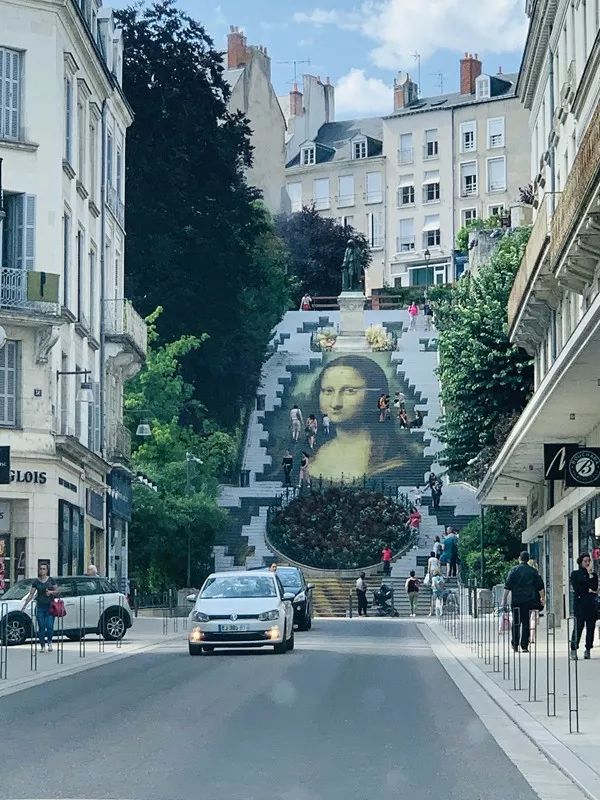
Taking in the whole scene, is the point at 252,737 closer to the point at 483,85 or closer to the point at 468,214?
the point at 468,214

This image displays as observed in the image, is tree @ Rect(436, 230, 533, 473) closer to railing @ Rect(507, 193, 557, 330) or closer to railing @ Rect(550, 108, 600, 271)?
railing @ Rect(507, 193, 557, 330)

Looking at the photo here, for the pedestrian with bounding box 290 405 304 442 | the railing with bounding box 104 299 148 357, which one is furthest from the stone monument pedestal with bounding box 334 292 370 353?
the railing with bounding box 104 299 148 357

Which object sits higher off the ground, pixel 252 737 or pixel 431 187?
pixel 431 187

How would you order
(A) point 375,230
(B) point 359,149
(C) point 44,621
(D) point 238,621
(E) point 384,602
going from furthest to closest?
(B) point 359,149, (A) point 375,230, (E) point 384,602, (C) point 44,621, (D) point 238,621

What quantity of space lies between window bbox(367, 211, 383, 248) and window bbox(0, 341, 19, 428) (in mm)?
101740

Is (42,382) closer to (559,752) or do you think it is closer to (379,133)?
(559,752)

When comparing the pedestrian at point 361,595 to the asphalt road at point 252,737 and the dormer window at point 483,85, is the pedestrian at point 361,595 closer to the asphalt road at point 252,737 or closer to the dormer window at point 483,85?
the asphalt road at point 252,737

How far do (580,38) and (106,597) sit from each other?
14747 mm

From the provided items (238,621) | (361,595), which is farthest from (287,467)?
(238,621)

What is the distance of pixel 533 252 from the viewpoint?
42406 mm

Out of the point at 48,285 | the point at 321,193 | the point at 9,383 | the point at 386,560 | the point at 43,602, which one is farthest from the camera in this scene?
the point at 321,193

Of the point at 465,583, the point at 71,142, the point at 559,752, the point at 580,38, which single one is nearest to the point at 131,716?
the point at 559,752

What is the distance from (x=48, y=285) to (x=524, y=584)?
17.8m

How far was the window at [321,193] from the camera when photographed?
151625 millimetres
